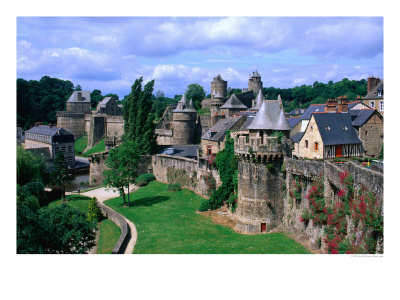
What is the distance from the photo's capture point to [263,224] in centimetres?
2425

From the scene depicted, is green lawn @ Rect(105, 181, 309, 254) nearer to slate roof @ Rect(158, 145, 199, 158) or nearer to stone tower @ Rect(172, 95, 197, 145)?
slate roof @ Rect(158, 145, 199, 158)

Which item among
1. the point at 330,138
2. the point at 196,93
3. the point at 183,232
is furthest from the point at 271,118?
the point at 196,93

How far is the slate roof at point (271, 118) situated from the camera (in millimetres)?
23766

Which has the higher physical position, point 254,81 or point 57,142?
point 254,81

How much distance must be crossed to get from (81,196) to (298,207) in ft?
75.4

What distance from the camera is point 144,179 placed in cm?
4194

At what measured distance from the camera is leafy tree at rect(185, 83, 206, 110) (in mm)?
89500

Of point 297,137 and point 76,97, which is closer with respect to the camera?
point 297,137

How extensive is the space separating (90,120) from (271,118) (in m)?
54.4

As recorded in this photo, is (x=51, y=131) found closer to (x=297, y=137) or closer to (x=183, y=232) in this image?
(x=297, y=137)

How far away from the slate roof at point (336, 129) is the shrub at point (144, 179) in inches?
793

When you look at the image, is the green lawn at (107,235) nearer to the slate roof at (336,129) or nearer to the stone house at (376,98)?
the slate roof at (336,129)

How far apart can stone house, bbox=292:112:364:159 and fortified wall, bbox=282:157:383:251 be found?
5878 millimetres

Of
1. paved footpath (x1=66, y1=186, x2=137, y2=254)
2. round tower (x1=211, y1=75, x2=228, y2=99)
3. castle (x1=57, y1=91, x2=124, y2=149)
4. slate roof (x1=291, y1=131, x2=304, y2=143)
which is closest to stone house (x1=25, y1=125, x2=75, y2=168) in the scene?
castle (x1=57, y1=91, x2=124, y2=149)
